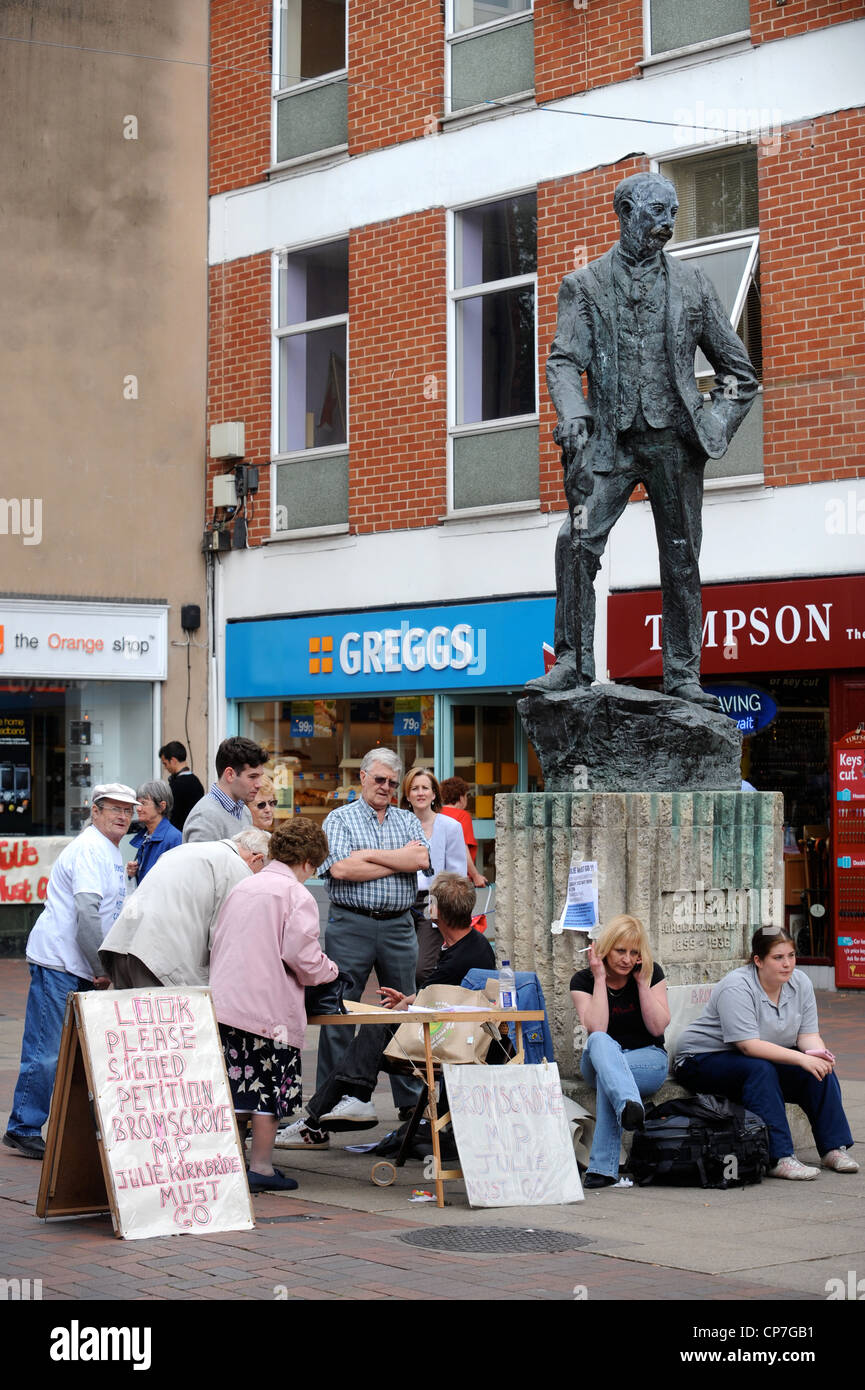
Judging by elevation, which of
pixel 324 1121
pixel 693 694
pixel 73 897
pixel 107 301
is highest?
pixel 107 301

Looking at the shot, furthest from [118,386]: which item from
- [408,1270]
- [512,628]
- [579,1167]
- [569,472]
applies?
[408,1270]

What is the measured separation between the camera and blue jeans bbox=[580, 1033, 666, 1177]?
774 centimetres

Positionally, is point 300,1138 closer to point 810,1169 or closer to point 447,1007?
point 447,1007

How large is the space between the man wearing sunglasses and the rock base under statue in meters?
0.88

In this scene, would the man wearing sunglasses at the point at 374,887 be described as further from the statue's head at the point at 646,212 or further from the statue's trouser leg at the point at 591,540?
the statue's head at the point at 646,212

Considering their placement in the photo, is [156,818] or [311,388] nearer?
[156,818]

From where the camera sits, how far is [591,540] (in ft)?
29.7

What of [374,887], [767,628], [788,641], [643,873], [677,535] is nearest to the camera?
[643,873]

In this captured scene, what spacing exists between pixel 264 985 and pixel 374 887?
163 cm

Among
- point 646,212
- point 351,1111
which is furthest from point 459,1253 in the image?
point 646,212

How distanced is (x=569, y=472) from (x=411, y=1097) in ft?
10.4

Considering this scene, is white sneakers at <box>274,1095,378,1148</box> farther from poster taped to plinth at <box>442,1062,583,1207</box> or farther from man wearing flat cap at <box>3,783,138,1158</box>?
man wearing flat cap at <box>3,783,138,1158</box>

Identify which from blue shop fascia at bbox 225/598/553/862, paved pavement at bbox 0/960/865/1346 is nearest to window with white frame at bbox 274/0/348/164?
blue shop fascia at bbox 225/598/553/862
